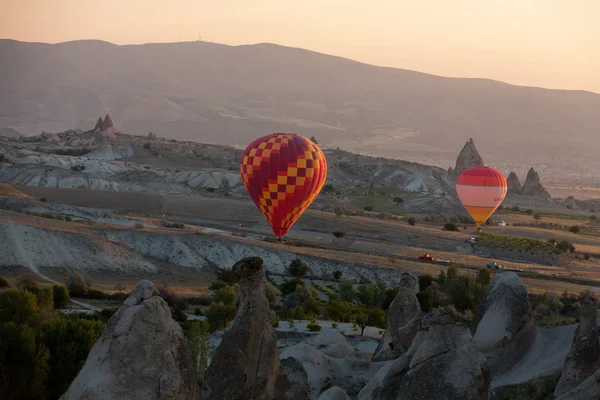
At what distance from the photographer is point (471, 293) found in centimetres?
2972

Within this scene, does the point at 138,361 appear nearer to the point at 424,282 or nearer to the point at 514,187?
Answer: the point at 424,282

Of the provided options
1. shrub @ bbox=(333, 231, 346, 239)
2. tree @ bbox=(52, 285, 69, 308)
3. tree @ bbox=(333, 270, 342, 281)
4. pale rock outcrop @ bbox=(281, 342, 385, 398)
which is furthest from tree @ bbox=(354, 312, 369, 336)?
shrub @ bbox=(333, 231, 346, 239)

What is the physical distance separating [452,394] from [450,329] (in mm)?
774

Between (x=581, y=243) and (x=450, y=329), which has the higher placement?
(x=450, y=329)

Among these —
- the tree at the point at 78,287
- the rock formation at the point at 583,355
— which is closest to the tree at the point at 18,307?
the tree at the point at 78,287

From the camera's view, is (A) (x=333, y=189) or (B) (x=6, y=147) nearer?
(A) (x=333, y=189)

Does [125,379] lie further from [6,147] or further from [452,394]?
[6,147]

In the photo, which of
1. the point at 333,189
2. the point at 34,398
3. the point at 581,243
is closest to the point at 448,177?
the point at 333,189

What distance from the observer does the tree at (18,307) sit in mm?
21375

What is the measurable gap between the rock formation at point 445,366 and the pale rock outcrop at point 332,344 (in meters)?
8.09

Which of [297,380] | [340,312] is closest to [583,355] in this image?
[297,380]

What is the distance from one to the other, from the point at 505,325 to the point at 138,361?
963cm

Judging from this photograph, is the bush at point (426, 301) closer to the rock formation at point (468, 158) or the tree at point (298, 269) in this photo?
the tree at point (298, 269)

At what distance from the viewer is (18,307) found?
72.1 feet
